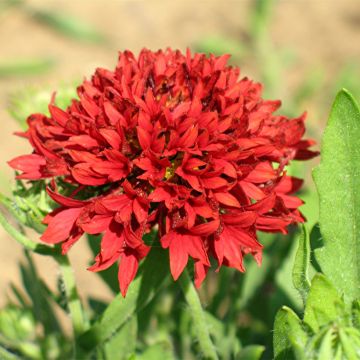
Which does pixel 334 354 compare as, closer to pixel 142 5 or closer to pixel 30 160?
pixel 30 160

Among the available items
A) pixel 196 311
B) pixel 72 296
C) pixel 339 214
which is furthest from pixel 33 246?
pixel 339 214

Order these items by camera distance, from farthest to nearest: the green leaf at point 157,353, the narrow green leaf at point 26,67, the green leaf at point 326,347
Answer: the narrow green leaf at point 26,67
the green leaf at point 157,353
the green leaf at point 326,347

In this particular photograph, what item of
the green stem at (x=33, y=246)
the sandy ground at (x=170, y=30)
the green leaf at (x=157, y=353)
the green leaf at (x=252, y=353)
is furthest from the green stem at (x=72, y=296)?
the sandy ground at (x=170, y=30)

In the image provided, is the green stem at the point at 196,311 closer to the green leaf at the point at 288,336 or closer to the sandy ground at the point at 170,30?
the green leaf at the point at 288,336

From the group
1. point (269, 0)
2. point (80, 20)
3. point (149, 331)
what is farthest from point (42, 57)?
point (149, 331)

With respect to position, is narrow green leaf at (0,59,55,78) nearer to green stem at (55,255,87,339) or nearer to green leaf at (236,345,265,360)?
green stem at (55,255,87,339)

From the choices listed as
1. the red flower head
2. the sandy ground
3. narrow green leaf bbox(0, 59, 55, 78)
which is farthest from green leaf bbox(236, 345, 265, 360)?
narrow green leaf bbox(0, 59, 55, 78)
